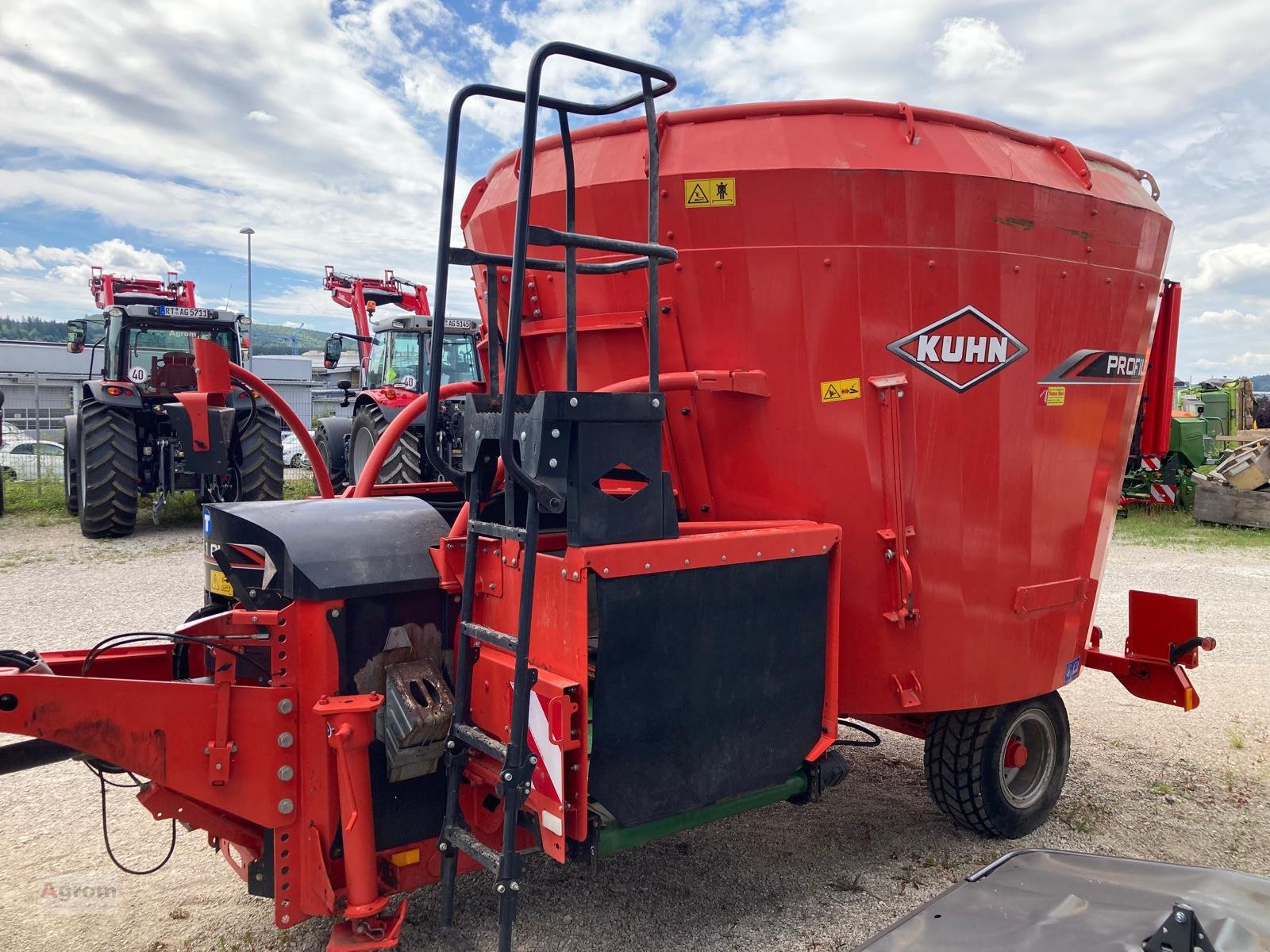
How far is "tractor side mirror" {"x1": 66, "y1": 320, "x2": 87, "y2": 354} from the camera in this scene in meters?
11.9

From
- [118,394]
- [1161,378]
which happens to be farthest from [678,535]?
[118,394]

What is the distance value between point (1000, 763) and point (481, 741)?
211 centimetres

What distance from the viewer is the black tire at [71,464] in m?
11.4

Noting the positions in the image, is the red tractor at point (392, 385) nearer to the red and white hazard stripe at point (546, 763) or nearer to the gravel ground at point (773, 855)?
the gravel ground at point (773, 855)

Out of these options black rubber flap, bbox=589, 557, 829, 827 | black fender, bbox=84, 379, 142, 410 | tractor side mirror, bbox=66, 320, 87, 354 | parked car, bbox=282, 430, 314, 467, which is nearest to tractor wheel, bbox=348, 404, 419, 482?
black fender, bbox=84, 379, 142, 410

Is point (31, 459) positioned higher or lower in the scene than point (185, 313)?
lower

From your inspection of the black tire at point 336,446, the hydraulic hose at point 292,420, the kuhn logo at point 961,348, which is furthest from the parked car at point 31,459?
the kuhn logo at point 961,348

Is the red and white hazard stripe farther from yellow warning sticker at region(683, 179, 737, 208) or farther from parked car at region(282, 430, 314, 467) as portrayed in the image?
parked car at region(282, 430, 314, 467)

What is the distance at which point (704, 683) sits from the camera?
2717 mm

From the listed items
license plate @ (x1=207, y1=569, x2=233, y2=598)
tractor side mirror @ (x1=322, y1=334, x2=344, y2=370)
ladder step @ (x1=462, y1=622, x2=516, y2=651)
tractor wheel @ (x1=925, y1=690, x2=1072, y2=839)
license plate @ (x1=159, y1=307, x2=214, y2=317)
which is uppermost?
license plate @ (x1=159, y1=307, x2=214, y2=317)

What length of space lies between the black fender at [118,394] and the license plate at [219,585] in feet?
28.1

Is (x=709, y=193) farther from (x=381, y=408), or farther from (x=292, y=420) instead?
(x=381, y=408)

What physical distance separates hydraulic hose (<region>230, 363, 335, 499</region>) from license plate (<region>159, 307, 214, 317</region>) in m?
8.95

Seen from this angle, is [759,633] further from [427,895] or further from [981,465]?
[427,895]
